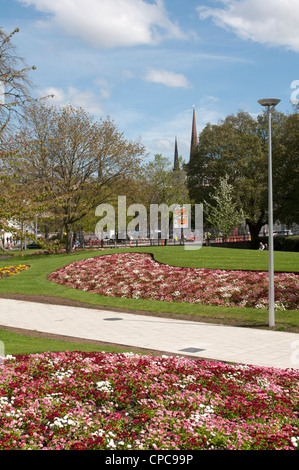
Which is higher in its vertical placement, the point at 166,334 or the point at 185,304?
the point at 185,304

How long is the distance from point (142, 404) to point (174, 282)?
13140mm

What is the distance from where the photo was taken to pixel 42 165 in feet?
127

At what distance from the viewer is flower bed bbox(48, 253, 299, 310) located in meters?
16.2

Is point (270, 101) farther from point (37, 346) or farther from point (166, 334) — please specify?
point (37, 346)

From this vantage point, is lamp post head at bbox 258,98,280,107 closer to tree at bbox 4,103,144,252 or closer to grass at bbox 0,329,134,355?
grass at bbox 0,329,134,355

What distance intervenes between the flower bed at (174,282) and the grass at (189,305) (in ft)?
1.87

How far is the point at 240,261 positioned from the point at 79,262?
9791 mm

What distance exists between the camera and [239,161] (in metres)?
50.9

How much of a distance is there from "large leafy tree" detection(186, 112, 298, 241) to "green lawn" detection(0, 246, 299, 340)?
910 inches

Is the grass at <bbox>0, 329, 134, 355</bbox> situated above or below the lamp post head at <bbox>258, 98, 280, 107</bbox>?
below

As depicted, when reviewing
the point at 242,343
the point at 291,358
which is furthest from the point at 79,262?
the point at 291,358

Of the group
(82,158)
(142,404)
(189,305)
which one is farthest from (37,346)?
(82,158)

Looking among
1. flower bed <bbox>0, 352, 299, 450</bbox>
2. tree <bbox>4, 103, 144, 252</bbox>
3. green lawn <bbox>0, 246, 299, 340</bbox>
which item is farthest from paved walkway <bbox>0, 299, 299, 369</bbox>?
tree <bbox>4, 103, 144, 252</bbox>
